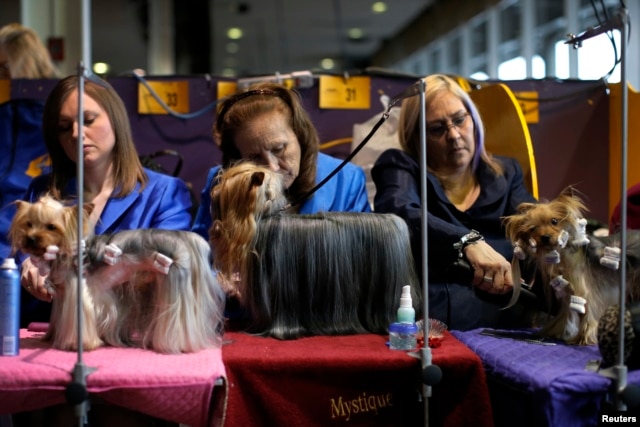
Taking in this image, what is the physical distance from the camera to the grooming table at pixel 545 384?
149cm

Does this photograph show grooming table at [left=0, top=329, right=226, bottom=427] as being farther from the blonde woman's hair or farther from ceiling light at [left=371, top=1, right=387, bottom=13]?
ceiling light at [left=371, top=1, right=387, bottom=13]

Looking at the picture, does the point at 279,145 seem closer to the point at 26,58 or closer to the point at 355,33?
the point at 26,58

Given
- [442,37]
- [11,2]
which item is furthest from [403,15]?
[11,2]

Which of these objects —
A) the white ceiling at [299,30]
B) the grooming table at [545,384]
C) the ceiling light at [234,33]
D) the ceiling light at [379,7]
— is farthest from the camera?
the ceiling light at [234,33]

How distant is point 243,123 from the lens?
88.0 inches

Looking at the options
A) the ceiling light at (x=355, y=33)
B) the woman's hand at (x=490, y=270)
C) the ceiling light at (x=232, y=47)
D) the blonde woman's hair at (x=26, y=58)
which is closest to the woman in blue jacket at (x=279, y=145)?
the woman's hand at (x=490, y=270)

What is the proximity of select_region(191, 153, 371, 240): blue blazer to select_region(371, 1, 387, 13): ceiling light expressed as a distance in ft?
17.6

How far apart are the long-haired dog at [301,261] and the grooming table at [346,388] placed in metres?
0.17

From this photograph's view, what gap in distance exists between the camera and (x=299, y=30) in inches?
338

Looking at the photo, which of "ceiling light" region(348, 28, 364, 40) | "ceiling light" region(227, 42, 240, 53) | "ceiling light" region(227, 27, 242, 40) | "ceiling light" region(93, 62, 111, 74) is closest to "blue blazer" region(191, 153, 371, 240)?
"ceiling light" region(93, 62, 111, 74)

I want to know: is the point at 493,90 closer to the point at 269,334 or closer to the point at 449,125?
the point at 449,125

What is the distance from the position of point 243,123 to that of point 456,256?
2.33 ft

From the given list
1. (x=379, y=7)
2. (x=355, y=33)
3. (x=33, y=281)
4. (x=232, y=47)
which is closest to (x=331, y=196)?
(x=33, y=281)

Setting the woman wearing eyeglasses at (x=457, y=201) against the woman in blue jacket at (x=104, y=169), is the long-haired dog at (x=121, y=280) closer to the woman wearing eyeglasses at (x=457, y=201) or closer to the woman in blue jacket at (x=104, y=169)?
the woman in blue jacket at (x=104, y=169)
